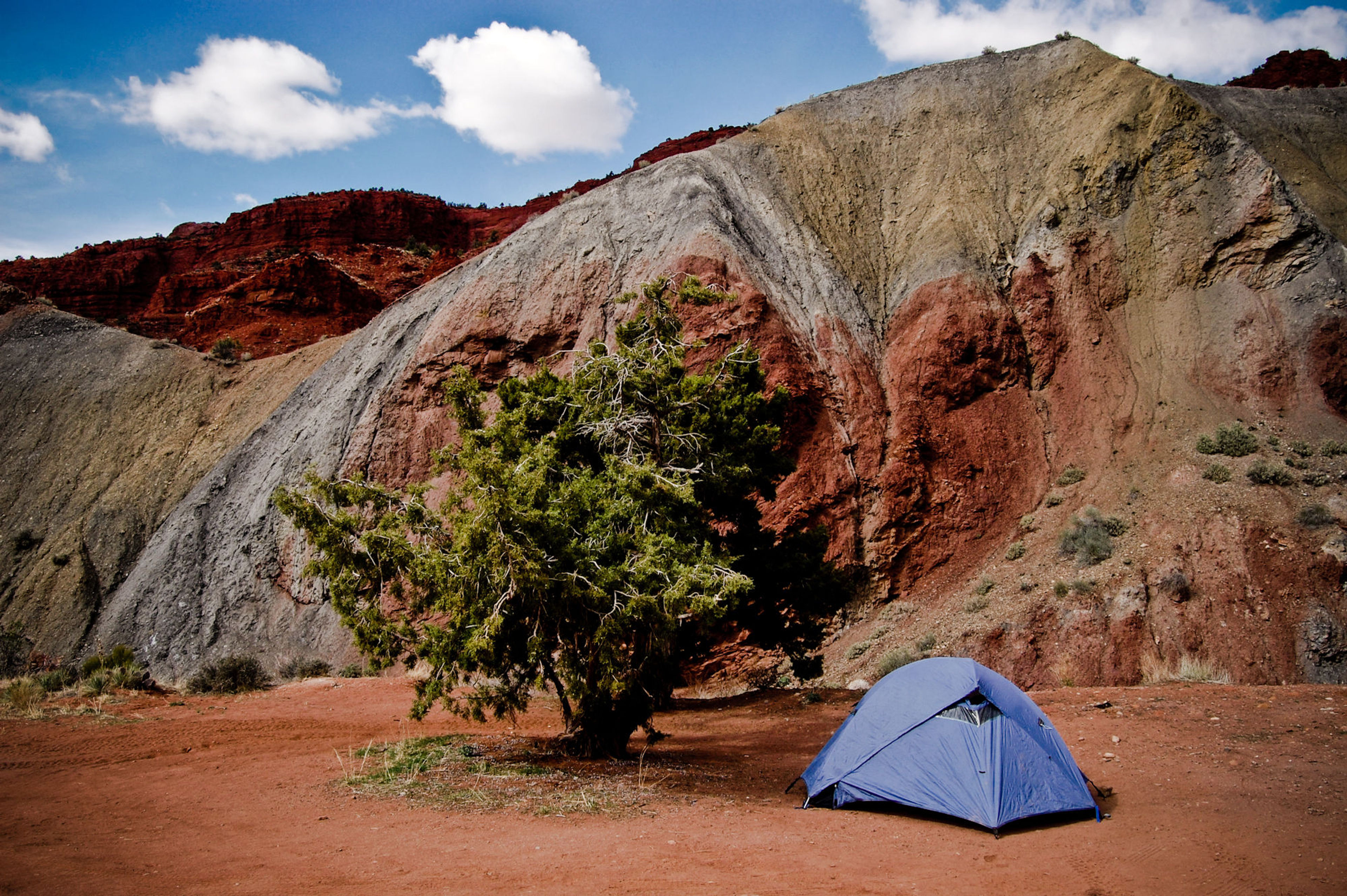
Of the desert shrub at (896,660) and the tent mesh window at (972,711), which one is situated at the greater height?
the tent mesh window at (972,711)

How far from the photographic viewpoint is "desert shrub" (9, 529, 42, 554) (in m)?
28.7

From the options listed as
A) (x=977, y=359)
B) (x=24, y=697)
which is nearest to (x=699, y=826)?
(x=24, y=697)

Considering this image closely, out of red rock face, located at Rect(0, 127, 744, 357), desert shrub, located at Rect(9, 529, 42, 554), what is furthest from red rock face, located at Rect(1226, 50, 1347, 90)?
desert shrub, located at Rect(9, 529, 42, 554)

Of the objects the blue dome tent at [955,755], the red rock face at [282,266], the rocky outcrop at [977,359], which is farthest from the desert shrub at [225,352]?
the blue dome tent at [955,755]

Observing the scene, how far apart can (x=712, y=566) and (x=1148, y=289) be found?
2094 cm

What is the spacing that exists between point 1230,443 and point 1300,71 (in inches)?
1587

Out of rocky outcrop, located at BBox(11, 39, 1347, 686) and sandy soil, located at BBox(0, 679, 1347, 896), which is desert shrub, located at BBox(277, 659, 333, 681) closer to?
rocky outcrop, located at BBox(11, 39, 1347, 686)

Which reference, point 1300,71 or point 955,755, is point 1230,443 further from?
point 1300,71

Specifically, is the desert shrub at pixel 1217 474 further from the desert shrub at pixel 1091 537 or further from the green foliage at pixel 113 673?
the green foliage at pixel 113 673

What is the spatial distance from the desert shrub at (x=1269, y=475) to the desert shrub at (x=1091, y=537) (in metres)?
2.95

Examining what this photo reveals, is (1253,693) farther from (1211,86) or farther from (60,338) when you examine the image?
(60,338)

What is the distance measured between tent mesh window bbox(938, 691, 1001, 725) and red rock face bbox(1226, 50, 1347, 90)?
5010 centimetres

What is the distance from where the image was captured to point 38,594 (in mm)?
26844

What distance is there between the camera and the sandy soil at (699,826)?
239 inches
